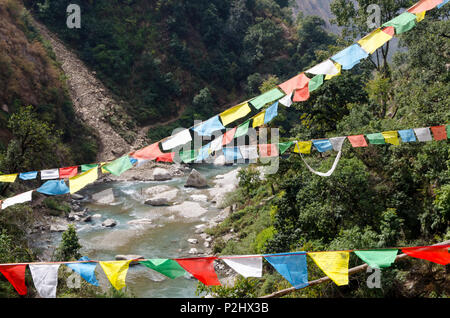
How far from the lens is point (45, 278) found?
7715mm

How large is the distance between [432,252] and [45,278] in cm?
740

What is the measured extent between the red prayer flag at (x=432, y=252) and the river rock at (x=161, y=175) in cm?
2492

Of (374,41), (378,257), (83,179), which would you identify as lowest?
(378,257)

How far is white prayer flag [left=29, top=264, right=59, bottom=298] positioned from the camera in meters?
7.62

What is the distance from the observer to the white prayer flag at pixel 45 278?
7.62 m

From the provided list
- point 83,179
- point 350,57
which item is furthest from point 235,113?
point 83,179

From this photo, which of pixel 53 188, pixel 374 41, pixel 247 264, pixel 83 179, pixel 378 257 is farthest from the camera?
pixel 374 41

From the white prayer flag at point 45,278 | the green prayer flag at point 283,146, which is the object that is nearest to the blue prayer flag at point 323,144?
the green prayer flag at point 283,146

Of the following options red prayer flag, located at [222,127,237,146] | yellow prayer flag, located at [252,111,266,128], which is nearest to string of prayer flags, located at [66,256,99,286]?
red prayer flag, located at [222,127,237,146]

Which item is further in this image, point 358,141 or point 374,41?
point 358,141

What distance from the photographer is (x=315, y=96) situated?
63.3 feet

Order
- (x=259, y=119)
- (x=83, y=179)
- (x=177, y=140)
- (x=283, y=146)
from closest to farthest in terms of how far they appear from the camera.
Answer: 1. (x=83, y=179)
2. (x=177, y=140)
3. (x=259, y=119)
4. (x=283, y=146)

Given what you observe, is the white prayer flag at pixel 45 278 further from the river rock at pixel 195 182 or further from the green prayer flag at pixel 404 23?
the river rock at pixel 195 182

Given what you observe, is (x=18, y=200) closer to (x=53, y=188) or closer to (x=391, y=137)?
(x=53, y=188)
